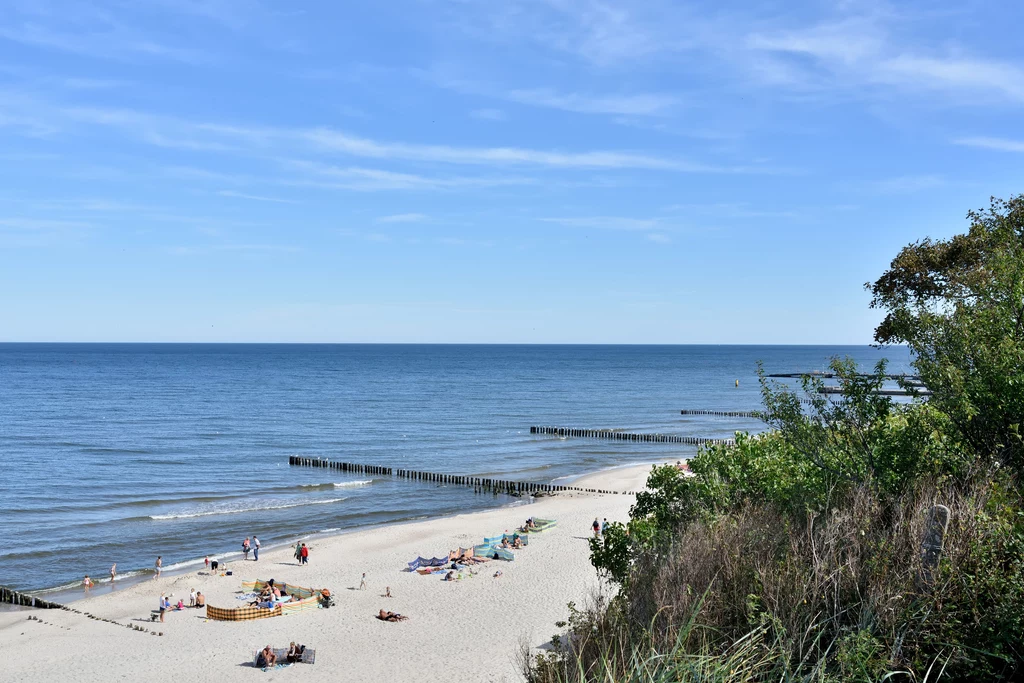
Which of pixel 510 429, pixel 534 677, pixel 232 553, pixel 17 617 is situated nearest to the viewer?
pixel 534 677

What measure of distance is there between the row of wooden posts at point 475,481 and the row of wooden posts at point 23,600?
3081cm

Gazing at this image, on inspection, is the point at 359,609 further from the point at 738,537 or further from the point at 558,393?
A: the point at 558,393

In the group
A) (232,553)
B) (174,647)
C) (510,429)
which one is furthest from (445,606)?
(510,429)

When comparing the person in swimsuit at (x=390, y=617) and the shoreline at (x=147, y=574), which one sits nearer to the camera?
the person in swimsuit at (x=390, y=617)

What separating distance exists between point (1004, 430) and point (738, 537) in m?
5.31

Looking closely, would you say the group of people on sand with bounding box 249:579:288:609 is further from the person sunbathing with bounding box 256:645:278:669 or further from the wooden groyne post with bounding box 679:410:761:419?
the wooden groyne post with bounding box 679:410:761:419

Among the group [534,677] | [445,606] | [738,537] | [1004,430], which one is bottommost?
[445,606]

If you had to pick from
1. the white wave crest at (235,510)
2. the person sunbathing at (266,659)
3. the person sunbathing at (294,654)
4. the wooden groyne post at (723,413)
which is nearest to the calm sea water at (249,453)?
the white wave crest at (235,510)

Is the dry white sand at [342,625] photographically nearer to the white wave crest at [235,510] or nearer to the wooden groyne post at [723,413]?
the white wave crest at [235,510]

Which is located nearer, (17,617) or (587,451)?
(17,617)

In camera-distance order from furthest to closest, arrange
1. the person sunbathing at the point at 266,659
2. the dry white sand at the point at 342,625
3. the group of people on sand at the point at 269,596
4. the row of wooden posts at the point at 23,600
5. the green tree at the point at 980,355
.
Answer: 1. the row of wooden posts at the point at 23,600
2. the group of people on sand at the point at 269,596
3. the person sunbathing at the point at 266,659
4. the dry white sand at the point at 342,625
5. the green tree at the point at 980,355

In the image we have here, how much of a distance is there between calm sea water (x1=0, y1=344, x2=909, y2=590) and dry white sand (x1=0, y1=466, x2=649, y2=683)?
5.44 meters

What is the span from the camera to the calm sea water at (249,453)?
44.1 m

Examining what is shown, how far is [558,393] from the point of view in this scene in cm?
14600
